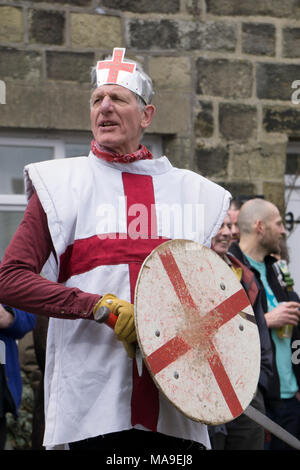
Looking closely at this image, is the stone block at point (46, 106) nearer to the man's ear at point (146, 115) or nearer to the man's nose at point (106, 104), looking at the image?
the man's ear at point (146, 115)

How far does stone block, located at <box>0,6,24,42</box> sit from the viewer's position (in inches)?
210

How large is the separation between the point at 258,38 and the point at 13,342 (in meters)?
2.96

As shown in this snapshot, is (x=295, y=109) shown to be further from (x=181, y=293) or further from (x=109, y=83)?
(x=181, y=293)

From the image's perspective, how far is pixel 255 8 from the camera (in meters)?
5.79

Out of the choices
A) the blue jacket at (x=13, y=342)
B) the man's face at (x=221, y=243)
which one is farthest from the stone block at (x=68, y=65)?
the blue jacket at (x=13, y=342)

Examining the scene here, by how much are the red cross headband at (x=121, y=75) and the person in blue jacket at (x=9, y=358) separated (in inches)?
60.7

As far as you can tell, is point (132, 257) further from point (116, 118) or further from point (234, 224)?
point (234, 224)

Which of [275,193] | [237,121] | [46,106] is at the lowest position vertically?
[275,193]

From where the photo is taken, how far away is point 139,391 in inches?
92.9

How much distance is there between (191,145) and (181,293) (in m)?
3.40

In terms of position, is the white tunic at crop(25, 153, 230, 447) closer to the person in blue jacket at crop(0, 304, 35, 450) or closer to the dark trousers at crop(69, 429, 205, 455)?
the dark trousers at crop(69, 429, 205, 455)

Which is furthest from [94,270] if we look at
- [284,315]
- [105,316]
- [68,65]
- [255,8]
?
[255,8]

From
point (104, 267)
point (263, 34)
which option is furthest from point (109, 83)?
point (263, 34)

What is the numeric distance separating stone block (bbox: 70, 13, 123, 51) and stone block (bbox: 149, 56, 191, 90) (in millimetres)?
284
